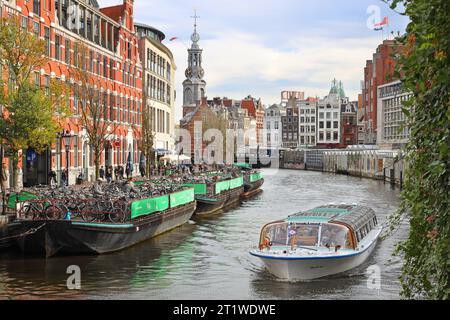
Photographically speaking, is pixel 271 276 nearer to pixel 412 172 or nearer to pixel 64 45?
pixel 412 172

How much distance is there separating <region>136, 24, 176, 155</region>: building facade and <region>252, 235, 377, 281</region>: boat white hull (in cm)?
4621

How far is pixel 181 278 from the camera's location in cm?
2061

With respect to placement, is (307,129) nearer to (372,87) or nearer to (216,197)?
(372,87)

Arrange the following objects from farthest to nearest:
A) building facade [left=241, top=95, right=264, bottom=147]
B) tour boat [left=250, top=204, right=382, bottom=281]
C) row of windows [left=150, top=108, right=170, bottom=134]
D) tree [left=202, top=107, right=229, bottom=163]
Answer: building facade [left=241, top=95, right=264, bottom=147] → tree [left=202, top=107, right=229, bottom=163] → row of windows [left=150, top=108, right=170, bottom=134] → tour boat [left=250, top=204, right=382, bottom=281]

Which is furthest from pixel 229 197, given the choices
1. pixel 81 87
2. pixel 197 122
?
pixel 197 122

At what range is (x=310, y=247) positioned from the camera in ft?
65.6

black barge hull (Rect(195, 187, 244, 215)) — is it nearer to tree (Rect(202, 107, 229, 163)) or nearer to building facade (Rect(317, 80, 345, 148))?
tree (Rect(202, 107, 229, 163))

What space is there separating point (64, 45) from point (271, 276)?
29559 mm

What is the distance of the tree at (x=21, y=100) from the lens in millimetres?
29125

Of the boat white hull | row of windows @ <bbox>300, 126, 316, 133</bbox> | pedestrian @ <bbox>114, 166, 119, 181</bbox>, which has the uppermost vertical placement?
row of windows @ <bbox>300, 126, 316, 133</bbox>

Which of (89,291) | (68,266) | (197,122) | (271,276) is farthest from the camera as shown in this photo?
(197,122)

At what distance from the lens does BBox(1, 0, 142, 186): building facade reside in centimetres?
4088

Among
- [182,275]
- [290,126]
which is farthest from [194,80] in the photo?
[182,275]

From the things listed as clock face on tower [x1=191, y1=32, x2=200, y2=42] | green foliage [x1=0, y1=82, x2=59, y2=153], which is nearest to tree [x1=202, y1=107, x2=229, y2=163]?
clock face on tower [x1=191, y1=32, x2=200, y2=42]
